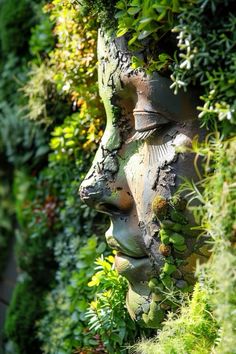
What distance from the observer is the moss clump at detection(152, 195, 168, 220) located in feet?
7.87

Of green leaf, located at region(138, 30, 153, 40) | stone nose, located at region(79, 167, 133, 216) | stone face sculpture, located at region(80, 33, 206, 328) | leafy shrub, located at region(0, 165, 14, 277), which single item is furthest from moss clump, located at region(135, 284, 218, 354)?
leafy shrub, located at region(0, 165, 14, 277)

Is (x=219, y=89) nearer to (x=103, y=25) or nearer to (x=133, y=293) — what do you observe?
(x=103, y=25)

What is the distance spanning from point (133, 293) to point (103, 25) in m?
1.03

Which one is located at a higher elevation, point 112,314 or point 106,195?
point 106,195

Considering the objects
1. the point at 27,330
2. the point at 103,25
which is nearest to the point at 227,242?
the point at 103,25

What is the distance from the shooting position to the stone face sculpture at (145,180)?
236cm

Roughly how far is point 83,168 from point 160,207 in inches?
48.3

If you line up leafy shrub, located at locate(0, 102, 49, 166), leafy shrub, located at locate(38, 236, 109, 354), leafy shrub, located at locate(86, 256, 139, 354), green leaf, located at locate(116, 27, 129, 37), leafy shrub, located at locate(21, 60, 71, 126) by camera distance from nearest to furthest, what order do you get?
green leaf, located at locate(116, 27, 129, 37), leafy shrub, located at locate(86, 256, 139, 354), leafy shrub, located at locate(38, 236, 109, 354), leafy shrub, located at locate(21, 60, 71, 126), leafy shrub, located at locate(0, 102, 49, 166)

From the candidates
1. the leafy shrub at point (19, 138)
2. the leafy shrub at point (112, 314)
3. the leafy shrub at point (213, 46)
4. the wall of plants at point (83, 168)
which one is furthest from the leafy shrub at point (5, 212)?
the leafy shrub at point (213, 46)

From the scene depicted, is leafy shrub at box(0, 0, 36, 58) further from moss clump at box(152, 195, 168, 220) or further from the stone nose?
moss clump at box(152, 195, 168, 220)

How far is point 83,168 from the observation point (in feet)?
11.7

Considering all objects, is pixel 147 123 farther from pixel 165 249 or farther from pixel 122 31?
pixel 165 249

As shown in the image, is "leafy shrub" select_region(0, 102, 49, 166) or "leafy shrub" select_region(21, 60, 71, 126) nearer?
"leafy shrub" select_region(21, 60, 71, 126)

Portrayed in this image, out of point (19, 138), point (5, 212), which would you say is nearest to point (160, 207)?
point (19, 138)
